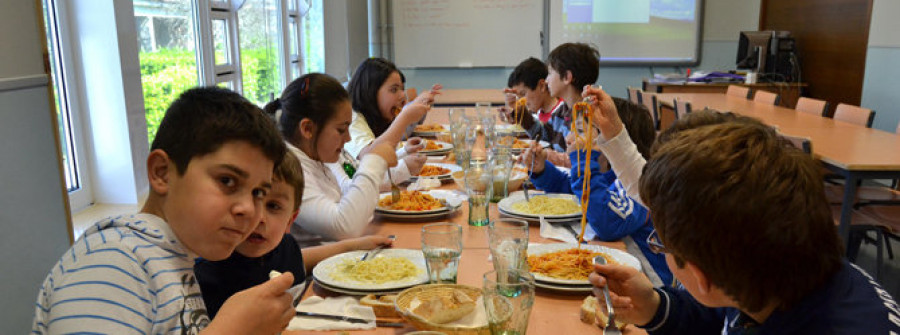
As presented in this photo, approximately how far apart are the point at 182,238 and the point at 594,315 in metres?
0.81

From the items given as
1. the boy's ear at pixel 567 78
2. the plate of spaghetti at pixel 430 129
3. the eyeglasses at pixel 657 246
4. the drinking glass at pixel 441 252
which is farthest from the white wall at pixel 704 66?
the eyeglasses at pixel 657 246

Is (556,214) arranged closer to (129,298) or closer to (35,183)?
(129,298)

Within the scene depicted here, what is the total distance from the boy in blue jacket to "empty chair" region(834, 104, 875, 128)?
2.57 m

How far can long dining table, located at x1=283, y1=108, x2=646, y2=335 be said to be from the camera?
51.1 inches

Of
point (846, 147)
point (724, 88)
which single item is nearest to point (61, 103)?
point (846, 147)

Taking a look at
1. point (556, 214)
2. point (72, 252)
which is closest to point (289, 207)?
point (72, 252)

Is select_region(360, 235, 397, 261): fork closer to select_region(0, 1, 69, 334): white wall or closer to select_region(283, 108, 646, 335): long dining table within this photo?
select_region(283, 108, 646, 335): long dining table

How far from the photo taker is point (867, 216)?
3.36 meters

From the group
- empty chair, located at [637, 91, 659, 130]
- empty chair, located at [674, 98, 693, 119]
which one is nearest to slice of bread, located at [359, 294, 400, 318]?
empty chair, located at [674, 98, 693, 119]

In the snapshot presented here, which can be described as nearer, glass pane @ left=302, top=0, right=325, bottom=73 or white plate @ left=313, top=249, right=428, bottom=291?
white plate @ left=313, top=249, right=428, bottom=291

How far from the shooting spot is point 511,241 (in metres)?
1.54

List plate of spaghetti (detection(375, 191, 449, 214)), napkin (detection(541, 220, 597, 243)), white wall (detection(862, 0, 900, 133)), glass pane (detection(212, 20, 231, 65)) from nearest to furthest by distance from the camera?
napkin (detection(541, 220, 597, 243))
plate of spaghetti (detection(375, 191, 449, 214))
glass pane (detection(212, 20, 231, 65))
white wall (detection(862, 0, 900, 133))

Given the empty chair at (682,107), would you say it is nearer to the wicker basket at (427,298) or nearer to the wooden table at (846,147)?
the wooden table at (846,147)

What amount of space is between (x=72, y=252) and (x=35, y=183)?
1.38 m
